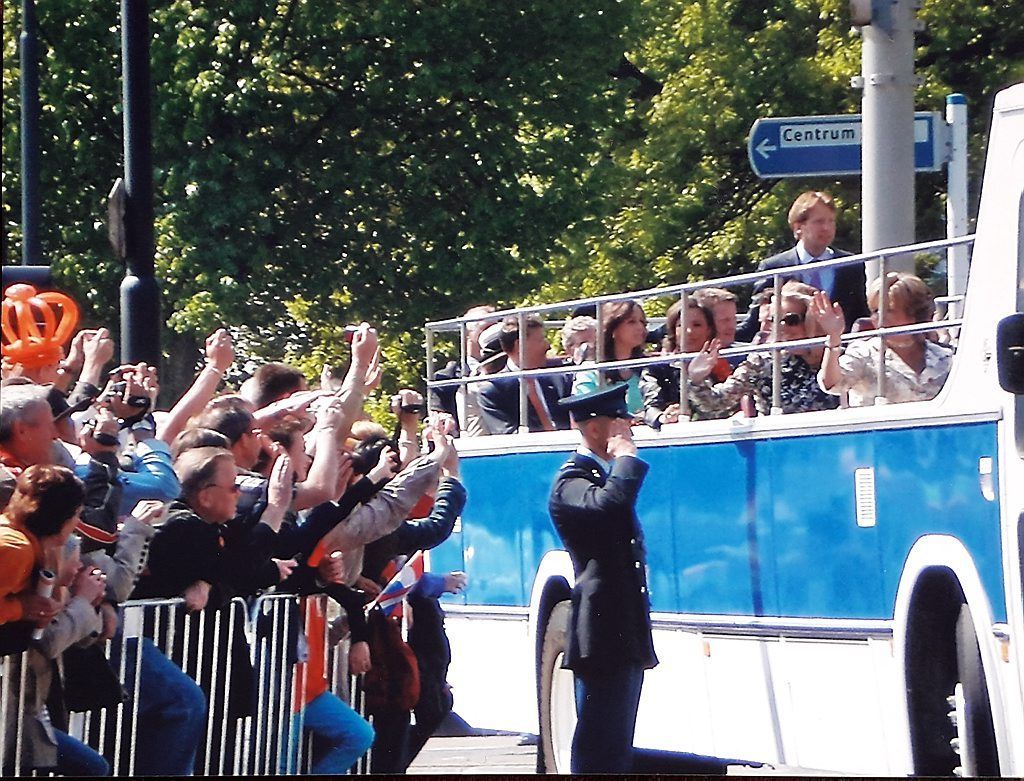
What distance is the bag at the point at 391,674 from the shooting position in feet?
21.6

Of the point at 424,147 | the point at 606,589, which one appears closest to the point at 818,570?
the point at 606,589

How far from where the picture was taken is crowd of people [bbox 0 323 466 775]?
6.04 m

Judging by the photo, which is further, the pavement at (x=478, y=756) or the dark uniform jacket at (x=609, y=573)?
the dark uniform jacket at (x=609, y=573)

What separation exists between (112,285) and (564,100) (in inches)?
61.8

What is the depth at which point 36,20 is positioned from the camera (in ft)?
21.6

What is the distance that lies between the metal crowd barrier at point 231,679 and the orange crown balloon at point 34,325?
771 millimetres

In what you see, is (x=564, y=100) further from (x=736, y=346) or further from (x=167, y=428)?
(x=167, y=428)

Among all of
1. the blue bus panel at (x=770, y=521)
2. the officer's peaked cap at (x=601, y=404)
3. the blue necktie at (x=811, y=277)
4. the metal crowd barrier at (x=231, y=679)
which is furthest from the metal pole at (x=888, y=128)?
the metal crowd barrier at (x=231, y=679)

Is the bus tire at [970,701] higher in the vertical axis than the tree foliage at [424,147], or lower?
lower

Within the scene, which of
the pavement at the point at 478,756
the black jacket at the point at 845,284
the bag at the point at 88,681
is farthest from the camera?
the black jacket at the point at 845,284

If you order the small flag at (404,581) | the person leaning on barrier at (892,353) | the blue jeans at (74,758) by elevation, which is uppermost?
the person leaning on barrier at (892,353)

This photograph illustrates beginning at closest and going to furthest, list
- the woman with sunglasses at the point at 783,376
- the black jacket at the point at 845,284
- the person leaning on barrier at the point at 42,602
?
1. the person leaning on barrier at the point at 42,602
2. the black jacket at the point at 845,284
3. the woman with sunglasses at the point at 783,376

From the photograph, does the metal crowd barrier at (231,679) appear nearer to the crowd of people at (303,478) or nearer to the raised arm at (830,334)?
the crowd of people at (303,478)

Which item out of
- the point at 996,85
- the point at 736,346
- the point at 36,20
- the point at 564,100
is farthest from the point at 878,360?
→ the point at 36,20
